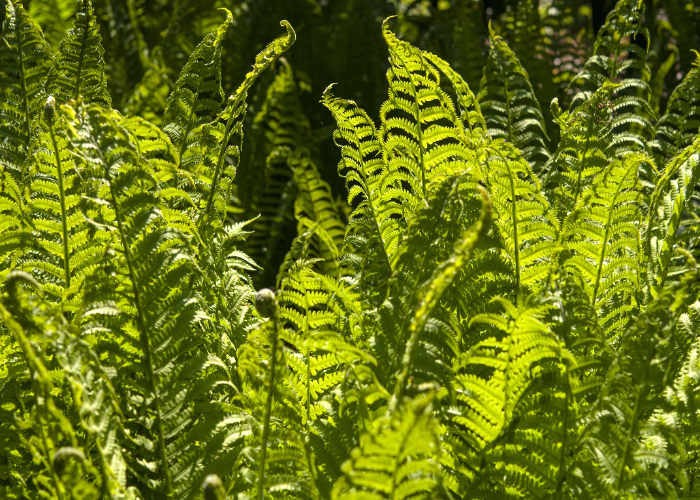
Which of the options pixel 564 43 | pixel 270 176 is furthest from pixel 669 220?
pixel 564 43

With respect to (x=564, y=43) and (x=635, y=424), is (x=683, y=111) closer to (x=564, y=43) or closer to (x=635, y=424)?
(x=635, y=424)

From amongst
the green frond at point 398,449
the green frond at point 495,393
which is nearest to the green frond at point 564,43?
the green frond at point 495,393

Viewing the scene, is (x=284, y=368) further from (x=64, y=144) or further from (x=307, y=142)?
(x=307, y=142)

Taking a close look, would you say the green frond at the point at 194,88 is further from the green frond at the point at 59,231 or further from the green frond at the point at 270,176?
the green frond at the point at 270,176

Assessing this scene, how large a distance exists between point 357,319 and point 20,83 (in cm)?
62

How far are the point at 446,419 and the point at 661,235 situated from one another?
38 cm

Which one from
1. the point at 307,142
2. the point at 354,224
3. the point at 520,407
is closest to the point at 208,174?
the point at 354,224

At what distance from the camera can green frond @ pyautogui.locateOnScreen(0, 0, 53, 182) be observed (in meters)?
0.91

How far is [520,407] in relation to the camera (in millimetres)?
575

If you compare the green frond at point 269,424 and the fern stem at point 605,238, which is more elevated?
the fern stem at point 605,238

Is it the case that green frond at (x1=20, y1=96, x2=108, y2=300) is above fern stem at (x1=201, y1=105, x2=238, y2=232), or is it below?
below

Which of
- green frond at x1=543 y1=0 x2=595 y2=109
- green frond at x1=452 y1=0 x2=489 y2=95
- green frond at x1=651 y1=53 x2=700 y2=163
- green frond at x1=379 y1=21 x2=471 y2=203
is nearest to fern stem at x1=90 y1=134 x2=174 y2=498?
green frond at x1=379 y1=21 x2=471 y2=203

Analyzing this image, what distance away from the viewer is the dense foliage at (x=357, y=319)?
50 centimetres

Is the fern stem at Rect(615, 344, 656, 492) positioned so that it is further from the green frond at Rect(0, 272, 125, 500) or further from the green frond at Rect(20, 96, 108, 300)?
the green frond at Rect(20, 96, 108, 300)
